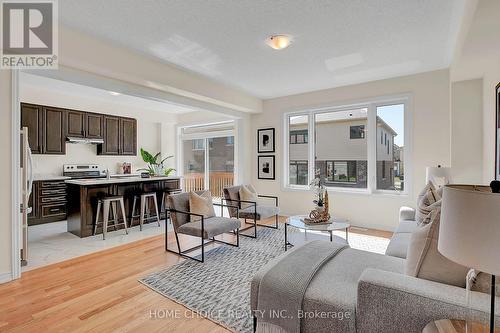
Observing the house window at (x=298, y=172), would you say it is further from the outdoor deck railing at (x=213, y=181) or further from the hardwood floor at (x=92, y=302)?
the hardwood floor at (x=92, y=302)

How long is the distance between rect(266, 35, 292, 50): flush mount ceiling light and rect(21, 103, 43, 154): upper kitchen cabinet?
15.5 ft

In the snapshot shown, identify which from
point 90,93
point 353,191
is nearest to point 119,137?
point 90,93

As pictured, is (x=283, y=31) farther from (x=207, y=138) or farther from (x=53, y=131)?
(x=53, y=131)

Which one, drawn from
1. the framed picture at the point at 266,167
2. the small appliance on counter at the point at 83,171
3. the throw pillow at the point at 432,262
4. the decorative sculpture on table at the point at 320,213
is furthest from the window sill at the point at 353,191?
the small appliance on counter at the point at 83,171

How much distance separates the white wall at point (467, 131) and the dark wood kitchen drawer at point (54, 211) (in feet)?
22.6

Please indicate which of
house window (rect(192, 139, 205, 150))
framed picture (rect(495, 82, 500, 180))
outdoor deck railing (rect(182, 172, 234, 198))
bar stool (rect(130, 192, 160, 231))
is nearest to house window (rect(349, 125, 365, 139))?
framed picture (rect(495, 82, 500, 180))

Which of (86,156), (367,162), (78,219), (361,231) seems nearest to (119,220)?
(78,219)

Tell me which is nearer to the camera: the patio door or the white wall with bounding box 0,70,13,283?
the white wall with bounding box 0,70,13,283

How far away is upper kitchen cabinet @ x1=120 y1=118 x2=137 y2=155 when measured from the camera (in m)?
6.54

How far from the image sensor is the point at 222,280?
2691 mm

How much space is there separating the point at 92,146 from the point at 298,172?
487 centimetres

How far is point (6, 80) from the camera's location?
8.68 ft

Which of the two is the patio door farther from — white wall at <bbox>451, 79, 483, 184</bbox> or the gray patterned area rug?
white wall at <bbox>451, 79, 483, 184</bbox>

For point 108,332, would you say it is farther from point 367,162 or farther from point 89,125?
point 89,125
